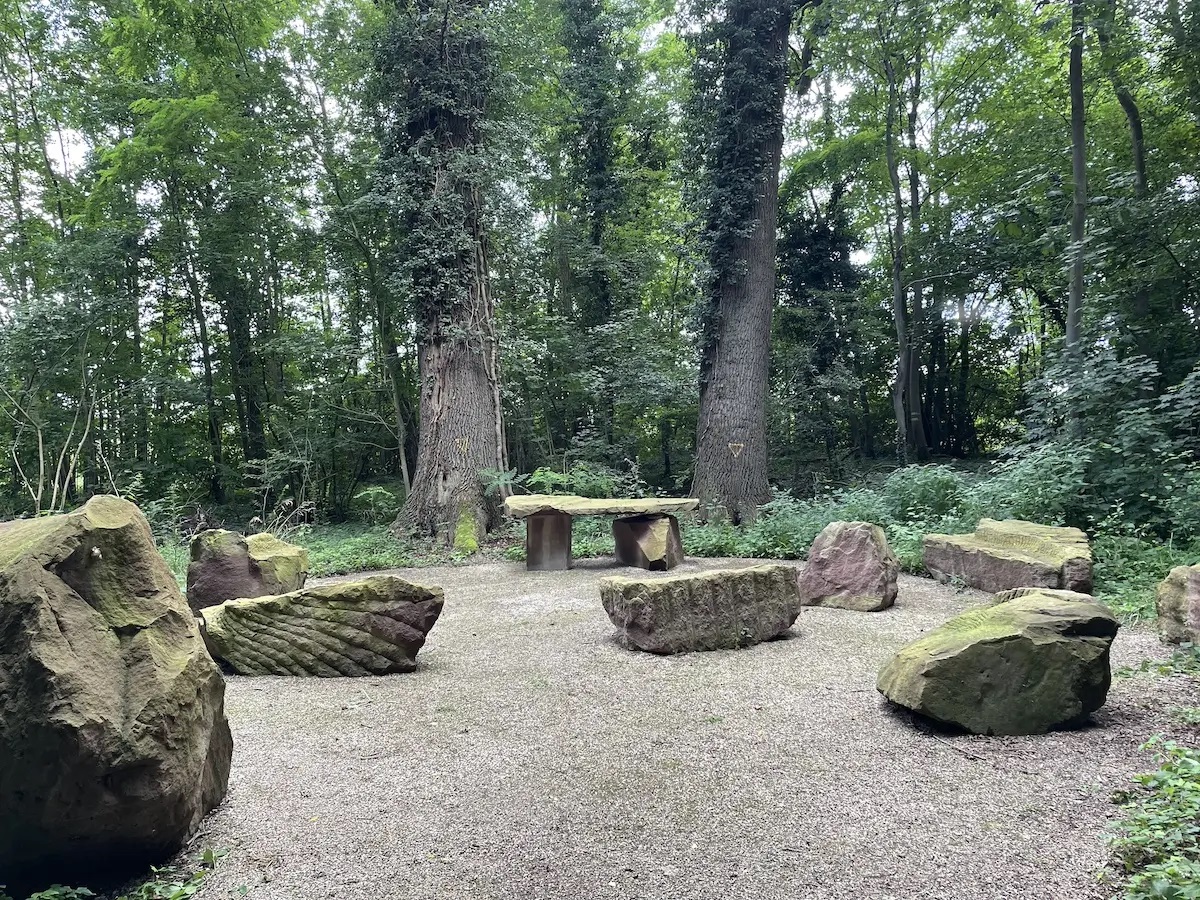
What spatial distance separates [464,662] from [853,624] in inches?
106

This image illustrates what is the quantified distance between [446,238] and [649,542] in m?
5.66

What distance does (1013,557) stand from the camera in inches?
206

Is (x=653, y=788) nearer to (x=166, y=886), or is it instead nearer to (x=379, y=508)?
(x=166, y=886)

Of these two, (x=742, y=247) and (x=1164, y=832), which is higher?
(x=742, y=247)

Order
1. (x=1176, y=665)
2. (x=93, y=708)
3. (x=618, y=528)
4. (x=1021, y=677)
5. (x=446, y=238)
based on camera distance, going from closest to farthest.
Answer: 1. (x=93, y=708)
2. (x=1021, y=677)
3. (x=1176, y=665)
4. (x=618, y=528)
5. (x=446, y=238)

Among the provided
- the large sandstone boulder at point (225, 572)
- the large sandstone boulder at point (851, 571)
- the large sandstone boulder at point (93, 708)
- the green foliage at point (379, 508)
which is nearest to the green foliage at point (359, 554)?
the green foliage at point (379, 508)

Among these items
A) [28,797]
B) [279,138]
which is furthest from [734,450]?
[279,138]

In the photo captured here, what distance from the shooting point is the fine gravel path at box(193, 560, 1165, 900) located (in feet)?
6.46

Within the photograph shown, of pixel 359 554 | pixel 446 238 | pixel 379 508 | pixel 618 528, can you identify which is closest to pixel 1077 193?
pixel 618 528

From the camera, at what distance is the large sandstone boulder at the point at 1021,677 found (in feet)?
9.50

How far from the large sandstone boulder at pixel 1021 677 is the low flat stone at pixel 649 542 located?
14.5 ft

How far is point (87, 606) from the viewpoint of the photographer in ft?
7.16

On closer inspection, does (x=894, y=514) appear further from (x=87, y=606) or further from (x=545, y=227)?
(x=545, y=227)

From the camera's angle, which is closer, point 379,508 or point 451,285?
point 451,285
